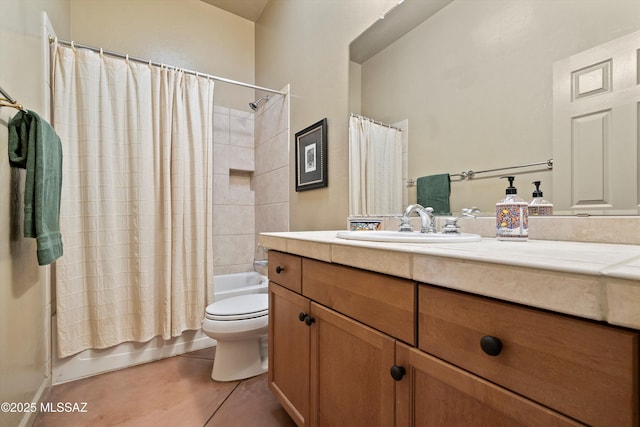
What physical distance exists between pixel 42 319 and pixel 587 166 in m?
2.49

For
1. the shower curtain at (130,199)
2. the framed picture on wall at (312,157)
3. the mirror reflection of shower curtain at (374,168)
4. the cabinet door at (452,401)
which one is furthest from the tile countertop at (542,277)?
the shower curtain at (130,199)

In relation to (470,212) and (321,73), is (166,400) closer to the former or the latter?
(470,212)

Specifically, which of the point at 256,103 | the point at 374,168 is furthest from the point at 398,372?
the point at 256,103

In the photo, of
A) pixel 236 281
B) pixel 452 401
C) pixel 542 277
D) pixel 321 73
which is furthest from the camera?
pixel 236 281

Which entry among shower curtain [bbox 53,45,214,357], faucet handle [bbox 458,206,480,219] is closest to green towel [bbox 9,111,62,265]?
shower curtain [bbox 53,45,214,357]

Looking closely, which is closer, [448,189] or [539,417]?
[539,417]

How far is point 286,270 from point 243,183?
1894mm

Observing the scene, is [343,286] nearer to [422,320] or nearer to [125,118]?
[422,320]

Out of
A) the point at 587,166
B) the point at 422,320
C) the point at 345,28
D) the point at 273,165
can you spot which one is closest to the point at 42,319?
the point at 273,165

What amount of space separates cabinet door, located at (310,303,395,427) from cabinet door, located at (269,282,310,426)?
61mm

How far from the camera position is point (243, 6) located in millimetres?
2662

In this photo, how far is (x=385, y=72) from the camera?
138 cm

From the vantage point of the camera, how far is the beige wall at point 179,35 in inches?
86.8

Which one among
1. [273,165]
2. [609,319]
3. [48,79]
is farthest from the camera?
[273,165]
